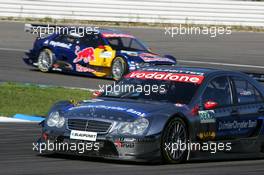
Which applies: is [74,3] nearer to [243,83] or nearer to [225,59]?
[225,59]

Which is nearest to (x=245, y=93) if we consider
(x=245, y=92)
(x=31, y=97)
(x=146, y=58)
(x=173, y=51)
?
(x=245, y=92)

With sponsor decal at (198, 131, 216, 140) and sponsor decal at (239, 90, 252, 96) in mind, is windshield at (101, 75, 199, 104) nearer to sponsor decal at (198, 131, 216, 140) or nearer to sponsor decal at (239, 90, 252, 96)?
sponsor decal at (198, 131, 216, 140)

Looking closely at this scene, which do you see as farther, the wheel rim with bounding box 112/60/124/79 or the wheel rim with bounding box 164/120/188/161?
the wheel rim with bounding box 112/60/124/79

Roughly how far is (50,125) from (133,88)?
1267 mm

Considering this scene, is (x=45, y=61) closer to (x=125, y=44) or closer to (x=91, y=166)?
(x=125, y=44)

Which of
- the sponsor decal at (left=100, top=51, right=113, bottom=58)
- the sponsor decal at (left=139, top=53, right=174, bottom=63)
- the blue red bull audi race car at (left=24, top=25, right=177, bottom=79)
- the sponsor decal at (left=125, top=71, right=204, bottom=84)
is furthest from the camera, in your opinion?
the sponsor decal at (left=100, top=51, right=113, bottom=58)

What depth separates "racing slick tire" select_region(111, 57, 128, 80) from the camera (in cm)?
2229

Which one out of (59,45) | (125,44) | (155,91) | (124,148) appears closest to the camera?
(124,148)

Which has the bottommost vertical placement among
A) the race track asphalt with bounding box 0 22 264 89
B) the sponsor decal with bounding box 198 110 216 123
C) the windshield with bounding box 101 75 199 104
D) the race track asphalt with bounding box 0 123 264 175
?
the race track asphalt with bounding box 0 22 264 89

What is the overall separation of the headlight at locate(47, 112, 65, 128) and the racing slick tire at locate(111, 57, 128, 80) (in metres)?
12.0

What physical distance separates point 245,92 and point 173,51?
62.0 ft

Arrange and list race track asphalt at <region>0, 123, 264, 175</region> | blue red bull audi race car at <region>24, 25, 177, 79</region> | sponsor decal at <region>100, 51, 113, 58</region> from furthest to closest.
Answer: sponsor decal at <region>100, 51, 113, 58</region>, blue red bull audi race car at <region>24, 25, 177, 79</region>, race track asphalt at <region>0, 123, 264, 175</region>

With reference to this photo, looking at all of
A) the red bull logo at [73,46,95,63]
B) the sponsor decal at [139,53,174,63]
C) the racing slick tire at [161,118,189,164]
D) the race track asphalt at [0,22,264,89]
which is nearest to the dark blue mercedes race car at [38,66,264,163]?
the racing slick tire at [161,118,189,164]

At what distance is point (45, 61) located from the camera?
77.2ft
